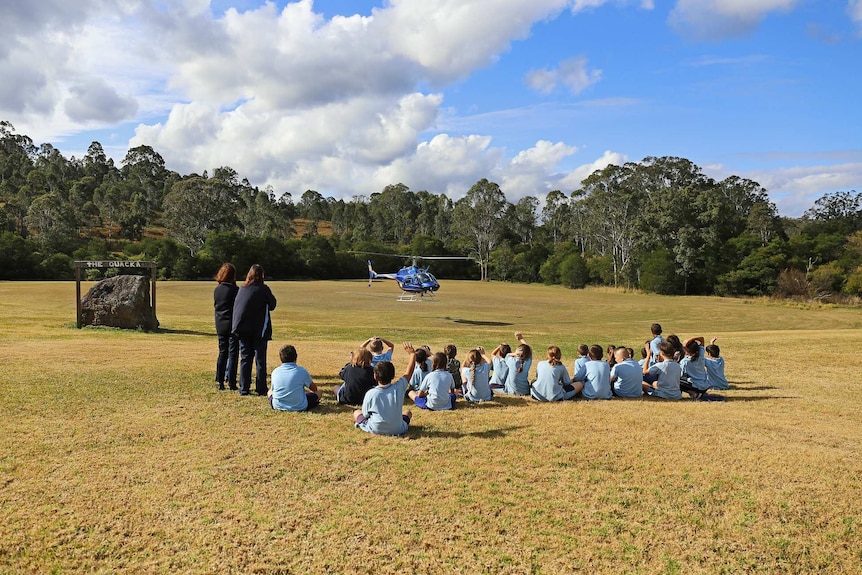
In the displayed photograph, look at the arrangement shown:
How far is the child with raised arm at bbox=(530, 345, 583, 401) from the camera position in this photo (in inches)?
397

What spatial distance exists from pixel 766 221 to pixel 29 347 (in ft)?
271

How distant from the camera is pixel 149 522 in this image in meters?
4.98

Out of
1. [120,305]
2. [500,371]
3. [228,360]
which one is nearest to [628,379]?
[500,371]

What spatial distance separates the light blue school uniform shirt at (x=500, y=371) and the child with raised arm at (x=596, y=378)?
152 cm

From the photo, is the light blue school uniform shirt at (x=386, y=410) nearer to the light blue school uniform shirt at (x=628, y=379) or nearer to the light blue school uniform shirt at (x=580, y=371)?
the light blue school uniform shirt at (x=580, y=371)

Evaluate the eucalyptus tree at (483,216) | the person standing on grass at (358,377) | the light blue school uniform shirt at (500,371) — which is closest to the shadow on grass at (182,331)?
the light blue school uniform shirt at (500,371)

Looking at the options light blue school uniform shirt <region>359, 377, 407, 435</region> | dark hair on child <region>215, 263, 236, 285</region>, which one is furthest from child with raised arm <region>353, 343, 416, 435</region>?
dark hair on child <region>215, 263, 236, 285</region>

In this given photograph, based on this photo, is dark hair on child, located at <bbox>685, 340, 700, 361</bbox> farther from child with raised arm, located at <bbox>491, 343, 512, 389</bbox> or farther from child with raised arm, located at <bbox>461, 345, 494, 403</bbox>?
child with raised arm, located at <bbox>461, 345, 494, 403</bbox>

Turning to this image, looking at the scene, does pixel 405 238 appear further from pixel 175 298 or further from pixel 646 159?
pixel 175 298

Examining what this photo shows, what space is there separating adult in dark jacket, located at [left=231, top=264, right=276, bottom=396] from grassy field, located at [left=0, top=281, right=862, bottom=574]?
55 cm

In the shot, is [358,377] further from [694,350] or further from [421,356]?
[694,350]

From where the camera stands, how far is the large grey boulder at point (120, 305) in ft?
68.3

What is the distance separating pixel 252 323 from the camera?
941cm

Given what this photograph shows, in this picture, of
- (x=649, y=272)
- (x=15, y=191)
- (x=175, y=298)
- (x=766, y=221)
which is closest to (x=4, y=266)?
(x=175, y=298)
